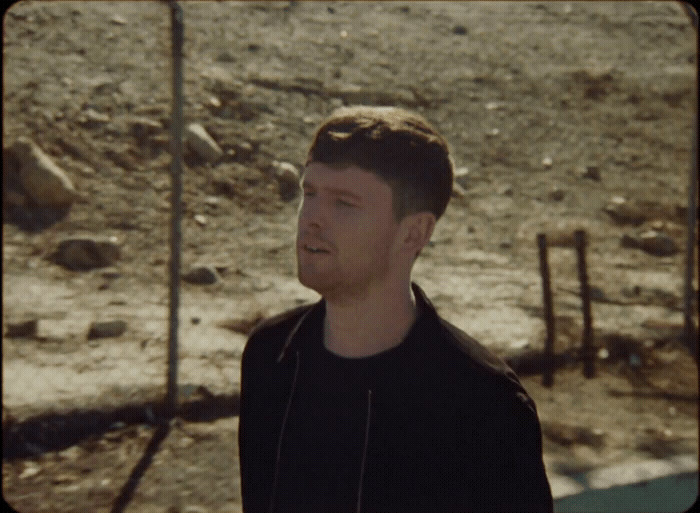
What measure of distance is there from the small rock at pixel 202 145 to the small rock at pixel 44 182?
1.34m

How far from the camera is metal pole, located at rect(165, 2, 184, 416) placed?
4484 millimetres

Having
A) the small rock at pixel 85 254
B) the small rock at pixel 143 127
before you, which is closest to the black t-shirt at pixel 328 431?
the small rock at pixel 85 254

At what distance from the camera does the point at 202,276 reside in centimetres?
640

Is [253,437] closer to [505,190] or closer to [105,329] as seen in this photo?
[105,329]

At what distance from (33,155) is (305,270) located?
5.81m

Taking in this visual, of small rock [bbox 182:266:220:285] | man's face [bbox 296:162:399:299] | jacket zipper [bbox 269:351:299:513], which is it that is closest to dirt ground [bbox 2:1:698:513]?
small rock [bbox 182:266:220:285]

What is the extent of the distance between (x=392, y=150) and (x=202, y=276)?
4.71 m

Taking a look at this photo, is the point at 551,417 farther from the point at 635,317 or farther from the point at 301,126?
the point at 301,126

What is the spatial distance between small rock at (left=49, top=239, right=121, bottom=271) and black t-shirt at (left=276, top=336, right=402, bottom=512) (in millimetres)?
Answer: 4704

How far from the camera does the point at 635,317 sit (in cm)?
669

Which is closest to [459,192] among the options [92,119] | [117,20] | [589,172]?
[589,172]

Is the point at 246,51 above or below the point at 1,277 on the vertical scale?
above

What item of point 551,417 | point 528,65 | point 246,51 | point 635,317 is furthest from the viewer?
point 528,65

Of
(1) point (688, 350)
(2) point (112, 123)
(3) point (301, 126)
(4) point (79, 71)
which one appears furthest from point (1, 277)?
(1) point (688, 350)
